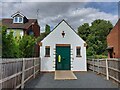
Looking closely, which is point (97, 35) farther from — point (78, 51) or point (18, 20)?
point (78, 51)

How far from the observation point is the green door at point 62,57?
1975 centimetres

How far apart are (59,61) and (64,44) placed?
1776 mm

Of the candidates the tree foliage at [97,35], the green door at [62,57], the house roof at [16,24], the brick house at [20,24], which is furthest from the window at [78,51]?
the tree foliage at [97,35]

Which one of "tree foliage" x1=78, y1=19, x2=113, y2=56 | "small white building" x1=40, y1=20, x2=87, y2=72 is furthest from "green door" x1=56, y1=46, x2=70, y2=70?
"tree foliage" x1=78, y1=19, x2=113, y2=56

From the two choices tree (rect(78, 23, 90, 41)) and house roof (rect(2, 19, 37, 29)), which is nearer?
house roof (rect(2, 19, 37, 29))

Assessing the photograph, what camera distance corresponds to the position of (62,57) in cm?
1988

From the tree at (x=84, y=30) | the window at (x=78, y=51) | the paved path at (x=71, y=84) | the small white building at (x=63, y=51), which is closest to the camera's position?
the paved path at (x=71, y=84)

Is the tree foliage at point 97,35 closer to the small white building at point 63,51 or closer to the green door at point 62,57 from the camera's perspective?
the small white building at point 63,51

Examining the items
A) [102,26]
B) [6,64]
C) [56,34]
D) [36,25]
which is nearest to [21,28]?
[36,25]

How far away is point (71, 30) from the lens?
2031 centimetres

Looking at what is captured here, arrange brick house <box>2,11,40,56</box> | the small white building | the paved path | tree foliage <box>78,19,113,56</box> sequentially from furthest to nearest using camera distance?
tree foliage <box>78,19,113,56</box> → brick house <box>2,11,40,56</box> → the small white building → the paved path

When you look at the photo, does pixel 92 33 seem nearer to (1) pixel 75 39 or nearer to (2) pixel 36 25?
(2) pixel 36 25

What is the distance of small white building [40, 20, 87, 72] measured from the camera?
1969 cm

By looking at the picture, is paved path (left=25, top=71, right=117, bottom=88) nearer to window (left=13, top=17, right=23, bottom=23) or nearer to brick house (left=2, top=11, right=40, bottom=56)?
brick house (left=2, top=11, right=40, bottom=56)
